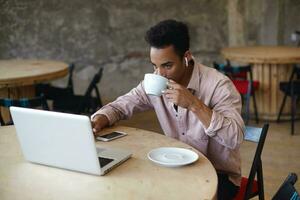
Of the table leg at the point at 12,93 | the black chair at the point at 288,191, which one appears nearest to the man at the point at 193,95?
the black chair at the point at 288,191

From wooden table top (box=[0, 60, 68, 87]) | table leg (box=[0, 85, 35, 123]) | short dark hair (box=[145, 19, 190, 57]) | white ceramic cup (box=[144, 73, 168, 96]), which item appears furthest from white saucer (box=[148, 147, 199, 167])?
table leg (box=[0, 85, 35, 123])

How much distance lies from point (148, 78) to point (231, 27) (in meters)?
4.93

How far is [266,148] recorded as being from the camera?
411cm

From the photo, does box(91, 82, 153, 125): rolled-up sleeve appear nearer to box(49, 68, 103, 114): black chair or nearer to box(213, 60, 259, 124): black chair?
box(49, 68, 103, 114): black chair

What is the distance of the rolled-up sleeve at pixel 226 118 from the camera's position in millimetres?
1767

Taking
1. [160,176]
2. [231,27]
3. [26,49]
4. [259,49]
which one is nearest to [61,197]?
[160,176]

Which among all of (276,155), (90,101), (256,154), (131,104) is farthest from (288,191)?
(90,101)

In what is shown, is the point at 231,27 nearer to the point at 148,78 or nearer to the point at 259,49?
the point at 259,49

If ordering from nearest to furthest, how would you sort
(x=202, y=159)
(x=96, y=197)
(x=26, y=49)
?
(x=96, y=197)
(x=202, y=159)
(x=26, y=49)

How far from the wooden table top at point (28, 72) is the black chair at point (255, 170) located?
2.26 metres

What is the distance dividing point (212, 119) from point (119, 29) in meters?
4.58

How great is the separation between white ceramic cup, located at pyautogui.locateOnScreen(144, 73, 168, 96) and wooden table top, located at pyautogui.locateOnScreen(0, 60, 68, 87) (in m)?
2.14

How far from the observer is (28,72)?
3967 mm

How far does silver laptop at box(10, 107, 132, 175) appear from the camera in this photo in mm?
1437
